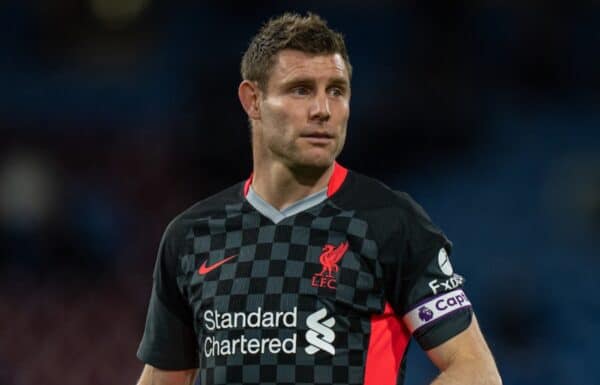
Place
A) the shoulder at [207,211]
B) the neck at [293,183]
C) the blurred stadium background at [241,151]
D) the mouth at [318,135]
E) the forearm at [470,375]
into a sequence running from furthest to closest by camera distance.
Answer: the blurred stadium background at [241,151]
the shoulder at [207,211]
the neck at [293,183]
the mouth at [318,135]
the forearm at [470,375]

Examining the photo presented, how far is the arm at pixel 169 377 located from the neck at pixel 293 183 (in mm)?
536

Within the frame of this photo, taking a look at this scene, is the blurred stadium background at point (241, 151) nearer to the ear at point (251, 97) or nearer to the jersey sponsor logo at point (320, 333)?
the ear at point (251, 97)

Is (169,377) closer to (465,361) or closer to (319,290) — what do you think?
(319,290)

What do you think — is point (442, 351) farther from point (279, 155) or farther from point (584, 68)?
point (584, 68)

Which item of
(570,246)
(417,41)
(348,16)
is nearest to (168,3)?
(348,16)

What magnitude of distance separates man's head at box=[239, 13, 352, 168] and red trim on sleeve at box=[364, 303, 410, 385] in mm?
404

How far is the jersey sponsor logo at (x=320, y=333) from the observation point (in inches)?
95.6

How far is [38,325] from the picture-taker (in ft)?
19.6

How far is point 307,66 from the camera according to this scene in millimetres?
2582

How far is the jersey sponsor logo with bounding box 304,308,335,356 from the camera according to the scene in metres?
2.43

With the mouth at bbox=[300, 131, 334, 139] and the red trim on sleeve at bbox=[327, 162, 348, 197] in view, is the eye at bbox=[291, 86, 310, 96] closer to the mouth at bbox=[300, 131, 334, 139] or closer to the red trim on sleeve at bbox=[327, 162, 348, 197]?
the mouth at bbox=[300, 131, 334, 139]

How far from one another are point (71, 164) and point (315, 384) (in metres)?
4.44

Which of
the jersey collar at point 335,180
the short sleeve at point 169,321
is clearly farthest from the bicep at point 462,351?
the short sleeve at point 169,321

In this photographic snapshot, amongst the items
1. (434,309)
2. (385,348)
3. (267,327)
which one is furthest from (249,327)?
(434,309)
